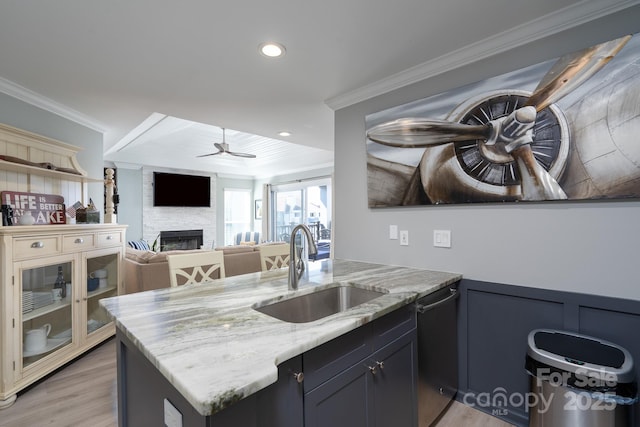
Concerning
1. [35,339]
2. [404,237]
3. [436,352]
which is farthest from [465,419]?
[35,339]

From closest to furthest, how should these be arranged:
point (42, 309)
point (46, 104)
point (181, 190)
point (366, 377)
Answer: point (366, 377) → point (42, 309) → point (46, 104) → point (181, 190)

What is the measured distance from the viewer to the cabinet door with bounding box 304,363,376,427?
3.30 ft

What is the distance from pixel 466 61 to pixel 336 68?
88 centimetres

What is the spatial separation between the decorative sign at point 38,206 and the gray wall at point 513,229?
9.19ft

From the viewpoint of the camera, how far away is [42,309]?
2391mm

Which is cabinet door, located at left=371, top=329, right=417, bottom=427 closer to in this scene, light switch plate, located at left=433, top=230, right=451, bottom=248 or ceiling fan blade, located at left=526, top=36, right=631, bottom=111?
light switch plate, located at left=433, top=230, right=451, bottom=248

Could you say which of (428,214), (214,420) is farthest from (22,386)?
(428,214)

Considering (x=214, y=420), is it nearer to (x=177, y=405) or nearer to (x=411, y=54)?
(x=177, y=405)

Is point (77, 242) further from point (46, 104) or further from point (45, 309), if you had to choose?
point (46, 104)

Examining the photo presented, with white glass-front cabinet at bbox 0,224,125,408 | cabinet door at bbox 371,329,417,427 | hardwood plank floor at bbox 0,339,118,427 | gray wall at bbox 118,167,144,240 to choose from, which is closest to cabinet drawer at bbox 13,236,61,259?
white glass-front cabinet at bbox 0,224,125,408

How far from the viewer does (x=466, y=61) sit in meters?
1.95

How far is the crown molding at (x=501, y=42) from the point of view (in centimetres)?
149

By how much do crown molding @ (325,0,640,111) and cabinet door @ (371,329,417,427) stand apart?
1.77 meters

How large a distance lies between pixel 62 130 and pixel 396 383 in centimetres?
386
